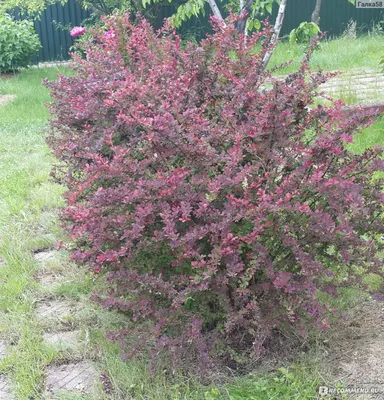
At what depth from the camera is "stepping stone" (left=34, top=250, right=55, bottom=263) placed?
12.4 feet

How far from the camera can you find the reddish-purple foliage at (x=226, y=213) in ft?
7.34

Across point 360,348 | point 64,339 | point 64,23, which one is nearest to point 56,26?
point 64,23

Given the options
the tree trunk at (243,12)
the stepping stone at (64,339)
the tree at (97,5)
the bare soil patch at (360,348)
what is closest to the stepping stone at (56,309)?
the stepping stone at (64,339)

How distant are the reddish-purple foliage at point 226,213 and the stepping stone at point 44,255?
1208mm

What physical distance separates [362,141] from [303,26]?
1.26 meters

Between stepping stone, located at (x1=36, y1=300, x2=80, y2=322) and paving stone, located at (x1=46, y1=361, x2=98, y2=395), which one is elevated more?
paving stone, located at (x1=46, y1=361, x2=98, y2=395)

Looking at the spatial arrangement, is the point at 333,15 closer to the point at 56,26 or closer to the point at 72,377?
the point at 56,26

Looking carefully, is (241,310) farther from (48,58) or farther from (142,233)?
(48,58)

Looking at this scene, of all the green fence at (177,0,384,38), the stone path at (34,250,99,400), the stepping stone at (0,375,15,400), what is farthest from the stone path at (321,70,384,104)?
the green fence at (177,0,384,38)

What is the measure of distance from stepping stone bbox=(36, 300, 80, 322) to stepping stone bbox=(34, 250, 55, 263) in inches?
22.6

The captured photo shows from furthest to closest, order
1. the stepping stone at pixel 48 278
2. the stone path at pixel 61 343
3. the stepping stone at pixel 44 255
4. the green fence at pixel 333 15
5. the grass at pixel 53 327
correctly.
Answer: the green fence at pixel 333 15 → the stepping stone at pixel 44 255 → the stepping stone at pixel 48 278 → the stone path at pixel 61 343 → the grass at pixel 53 327

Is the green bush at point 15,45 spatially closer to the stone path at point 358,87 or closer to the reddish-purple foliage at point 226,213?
the stone path at point 358,87

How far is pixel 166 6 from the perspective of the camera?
1377 centimetres

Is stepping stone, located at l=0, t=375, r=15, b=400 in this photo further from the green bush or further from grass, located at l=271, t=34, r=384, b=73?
the green bush
